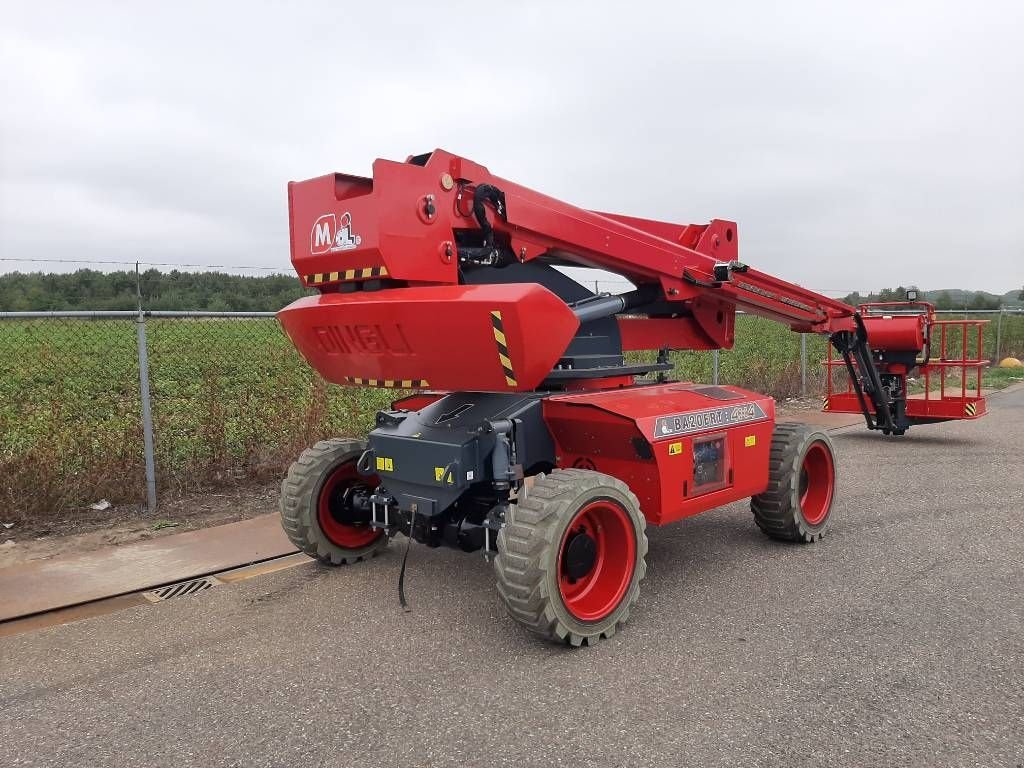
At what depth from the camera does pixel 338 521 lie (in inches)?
191

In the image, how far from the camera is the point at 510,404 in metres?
4.33

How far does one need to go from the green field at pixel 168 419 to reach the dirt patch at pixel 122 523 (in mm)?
131

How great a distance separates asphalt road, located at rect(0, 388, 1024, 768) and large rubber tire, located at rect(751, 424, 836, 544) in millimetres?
174

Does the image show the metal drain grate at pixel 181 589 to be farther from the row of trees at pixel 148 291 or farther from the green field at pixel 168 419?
the row of trees at pixel 148 291

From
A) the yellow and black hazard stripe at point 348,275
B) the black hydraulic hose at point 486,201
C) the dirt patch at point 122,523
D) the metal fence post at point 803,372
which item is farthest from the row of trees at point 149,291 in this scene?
the metal fence post at point 803,372

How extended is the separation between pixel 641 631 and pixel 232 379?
547 centimetres

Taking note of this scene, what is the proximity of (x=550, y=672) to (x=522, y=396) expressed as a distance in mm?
1543

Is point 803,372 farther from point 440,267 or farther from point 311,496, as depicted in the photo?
point 440,267

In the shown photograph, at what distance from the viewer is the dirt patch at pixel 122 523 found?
5.24 m

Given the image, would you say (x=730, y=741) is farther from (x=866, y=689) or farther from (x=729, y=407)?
(x=729, y=407)

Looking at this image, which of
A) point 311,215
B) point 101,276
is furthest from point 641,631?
point 101,276

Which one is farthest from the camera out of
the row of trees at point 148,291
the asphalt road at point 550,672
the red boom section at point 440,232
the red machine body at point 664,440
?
the row of trees at point 148,291

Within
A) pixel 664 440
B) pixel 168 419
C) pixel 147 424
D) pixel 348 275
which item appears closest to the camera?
pixel 348 275

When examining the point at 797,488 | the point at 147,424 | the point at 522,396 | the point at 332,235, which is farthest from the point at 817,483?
the point at 147,424
